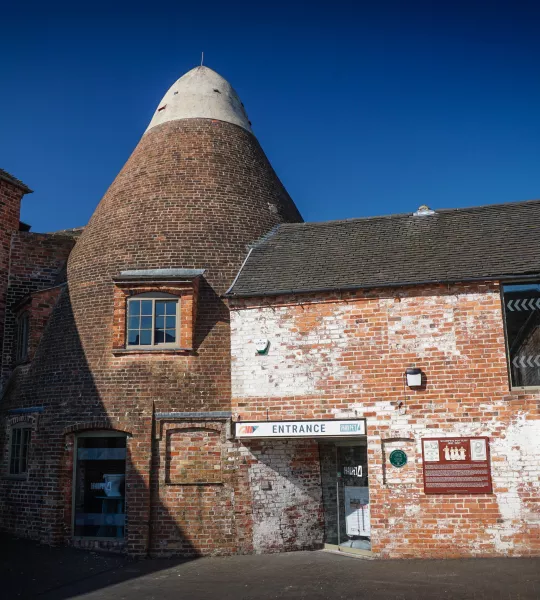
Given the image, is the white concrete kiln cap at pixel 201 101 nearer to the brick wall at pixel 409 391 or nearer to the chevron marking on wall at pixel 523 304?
the brick wall at pixel 409 391

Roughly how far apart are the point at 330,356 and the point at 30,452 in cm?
736

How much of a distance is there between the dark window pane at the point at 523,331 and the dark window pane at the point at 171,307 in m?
7.09

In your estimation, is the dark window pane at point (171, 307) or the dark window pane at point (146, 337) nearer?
the dark window pane at point (146, 337)

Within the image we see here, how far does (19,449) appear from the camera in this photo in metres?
14.9

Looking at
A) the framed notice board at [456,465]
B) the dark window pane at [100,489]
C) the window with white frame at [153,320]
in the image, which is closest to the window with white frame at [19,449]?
the dark window pane at [100,489]

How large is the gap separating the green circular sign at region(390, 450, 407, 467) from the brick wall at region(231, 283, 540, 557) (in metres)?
0.10

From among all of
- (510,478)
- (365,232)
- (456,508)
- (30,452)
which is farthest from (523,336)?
(30,452)

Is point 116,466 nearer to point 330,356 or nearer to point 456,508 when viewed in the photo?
point 330,356

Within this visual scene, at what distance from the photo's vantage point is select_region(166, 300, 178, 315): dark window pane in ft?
46.8

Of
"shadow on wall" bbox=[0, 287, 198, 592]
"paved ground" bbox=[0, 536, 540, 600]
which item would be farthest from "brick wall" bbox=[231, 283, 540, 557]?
"shadow on wall" bbox=[0, 287, 198, 592]

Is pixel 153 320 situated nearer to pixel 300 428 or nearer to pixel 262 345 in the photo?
pixel 262 345

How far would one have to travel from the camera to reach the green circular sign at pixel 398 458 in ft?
38.5

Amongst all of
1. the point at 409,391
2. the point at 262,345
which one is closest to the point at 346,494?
the point at 409,391

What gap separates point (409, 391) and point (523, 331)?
2491 mm
